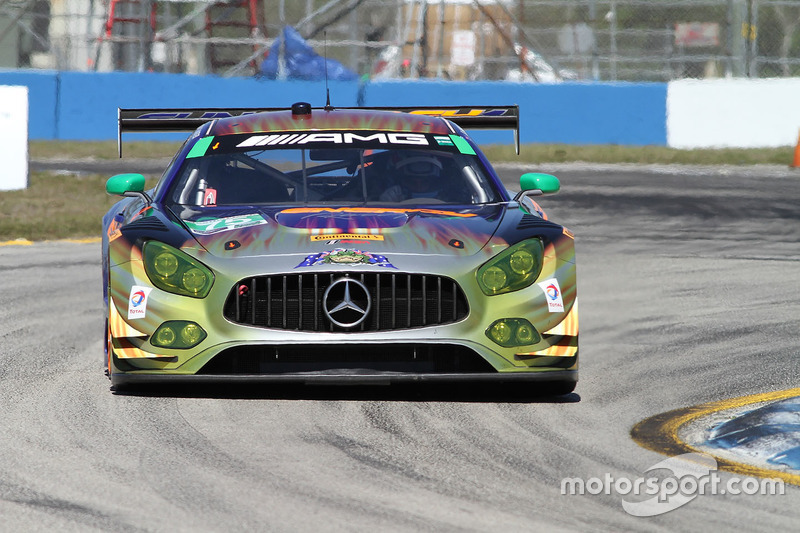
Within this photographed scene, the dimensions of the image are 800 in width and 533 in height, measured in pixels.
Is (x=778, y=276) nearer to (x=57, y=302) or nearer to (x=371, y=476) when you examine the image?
(x=57, y=302)

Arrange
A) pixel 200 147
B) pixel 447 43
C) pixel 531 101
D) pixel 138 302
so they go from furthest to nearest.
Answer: pixel 447 43 < pixel 531 101 < pixel 200 147 < pixel 138 302

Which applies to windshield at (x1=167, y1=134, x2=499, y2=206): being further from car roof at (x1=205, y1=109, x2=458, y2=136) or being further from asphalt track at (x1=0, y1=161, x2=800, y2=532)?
asphalt track at (x1=0, y1=161, x2=800, y2=532)

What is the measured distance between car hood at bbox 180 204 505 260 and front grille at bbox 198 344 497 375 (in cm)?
40

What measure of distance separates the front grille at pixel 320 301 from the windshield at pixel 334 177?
1048mm

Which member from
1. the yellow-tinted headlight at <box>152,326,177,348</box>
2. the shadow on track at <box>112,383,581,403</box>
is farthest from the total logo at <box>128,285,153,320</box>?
the shadow on track at <box>112,383,581,403</box>

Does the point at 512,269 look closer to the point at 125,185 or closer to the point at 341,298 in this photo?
the point at 341,298

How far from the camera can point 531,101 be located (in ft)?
83.0

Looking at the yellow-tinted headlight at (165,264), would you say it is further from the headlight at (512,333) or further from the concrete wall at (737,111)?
the concrete wall at (737,111)

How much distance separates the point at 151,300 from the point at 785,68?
2172cm

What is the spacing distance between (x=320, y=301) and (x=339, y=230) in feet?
1.41

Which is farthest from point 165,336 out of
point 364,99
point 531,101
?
point 364,99

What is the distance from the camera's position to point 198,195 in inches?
261

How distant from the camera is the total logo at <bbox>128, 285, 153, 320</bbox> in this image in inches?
223

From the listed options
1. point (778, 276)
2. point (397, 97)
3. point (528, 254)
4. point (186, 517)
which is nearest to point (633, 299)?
point (778, 276)
